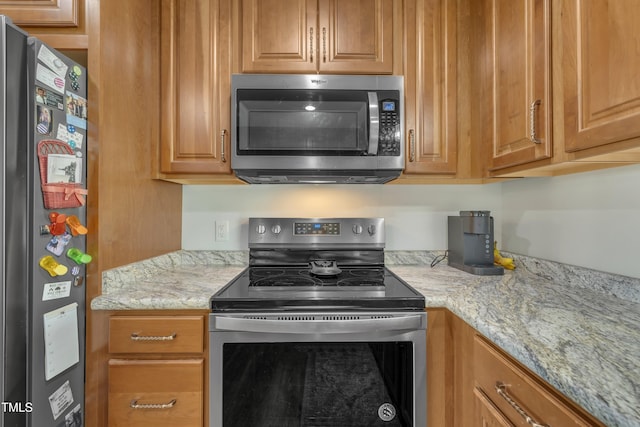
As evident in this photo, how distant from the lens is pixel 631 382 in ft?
1.85

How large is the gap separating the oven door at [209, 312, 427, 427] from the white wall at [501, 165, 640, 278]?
28.9 inches

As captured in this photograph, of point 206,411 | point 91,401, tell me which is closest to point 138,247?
point 91,401

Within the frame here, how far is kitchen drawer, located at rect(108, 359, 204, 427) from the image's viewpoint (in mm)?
1102

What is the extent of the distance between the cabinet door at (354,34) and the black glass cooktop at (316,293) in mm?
980

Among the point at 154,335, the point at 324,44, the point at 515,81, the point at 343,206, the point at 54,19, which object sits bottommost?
the point at 154,335

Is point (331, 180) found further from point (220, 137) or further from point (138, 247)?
point (138, 247)

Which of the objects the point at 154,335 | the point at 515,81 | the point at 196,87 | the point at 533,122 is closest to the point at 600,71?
the point at 533,122

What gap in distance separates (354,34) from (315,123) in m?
0.48

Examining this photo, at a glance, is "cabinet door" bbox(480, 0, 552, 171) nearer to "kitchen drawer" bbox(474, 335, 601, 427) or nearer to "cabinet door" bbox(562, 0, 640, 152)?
"cabinet door" bbox(562, 0, 640, 152)

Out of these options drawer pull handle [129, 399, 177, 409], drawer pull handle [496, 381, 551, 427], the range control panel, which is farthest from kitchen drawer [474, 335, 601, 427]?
drawer pull handle [129, 399, 177, 409]

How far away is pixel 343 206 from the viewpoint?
1.81 m

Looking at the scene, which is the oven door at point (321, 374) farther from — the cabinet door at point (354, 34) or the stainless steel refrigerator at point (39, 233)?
the cabinet door at point (354, 34)

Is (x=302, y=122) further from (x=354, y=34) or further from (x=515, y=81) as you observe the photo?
(x=515, y=81)

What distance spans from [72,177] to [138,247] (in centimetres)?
43
